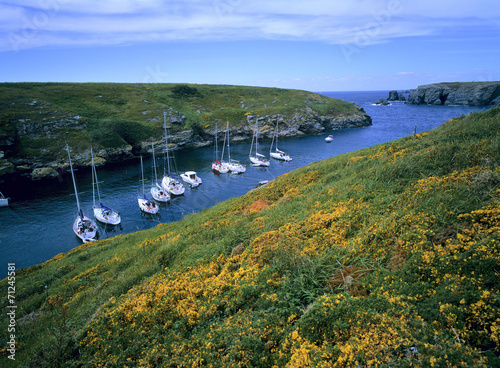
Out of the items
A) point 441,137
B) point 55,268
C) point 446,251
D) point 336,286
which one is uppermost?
point 441,137

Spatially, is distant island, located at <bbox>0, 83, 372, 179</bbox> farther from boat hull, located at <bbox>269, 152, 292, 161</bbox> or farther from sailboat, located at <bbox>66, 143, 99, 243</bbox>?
sailboat, located at <bbox>66, 143, 99, 243</bbox>

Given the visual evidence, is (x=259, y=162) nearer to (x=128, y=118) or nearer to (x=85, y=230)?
(x=85, y=230)

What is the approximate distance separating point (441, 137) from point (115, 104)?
109 m

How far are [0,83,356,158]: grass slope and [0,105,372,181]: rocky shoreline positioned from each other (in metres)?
1.97

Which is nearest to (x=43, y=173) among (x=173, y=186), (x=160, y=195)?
(x=160, y=195)

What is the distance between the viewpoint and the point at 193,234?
15969 millimetres

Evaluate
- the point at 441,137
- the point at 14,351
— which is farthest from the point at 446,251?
the point at 14,351

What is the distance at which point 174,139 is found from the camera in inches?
3324

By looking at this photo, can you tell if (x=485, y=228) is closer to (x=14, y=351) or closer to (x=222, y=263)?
(x=222, y=263)

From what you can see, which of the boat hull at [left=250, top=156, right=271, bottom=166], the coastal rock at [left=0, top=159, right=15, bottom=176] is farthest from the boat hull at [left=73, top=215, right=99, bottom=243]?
the boat hull at [left=250, top=156, right=271, bottom=166]

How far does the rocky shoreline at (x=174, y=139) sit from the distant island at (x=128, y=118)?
19 centimetres

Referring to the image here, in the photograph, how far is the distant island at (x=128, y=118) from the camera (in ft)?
205

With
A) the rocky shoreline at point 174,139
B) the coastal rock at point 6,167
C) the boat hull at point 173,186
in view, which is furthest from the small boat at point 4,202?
the boat hull at point 173,186

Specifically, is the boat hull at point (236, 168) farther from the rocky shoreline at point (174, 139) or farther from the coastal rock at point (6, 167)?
the coastal rock at point (6, 167)
